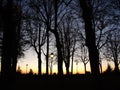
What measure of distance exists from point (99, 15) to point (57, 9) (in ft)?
16.9

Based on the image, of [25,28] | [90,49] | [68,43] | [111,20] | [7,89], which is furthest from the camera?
[68,43]

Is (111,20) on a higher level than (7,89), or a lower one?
higher

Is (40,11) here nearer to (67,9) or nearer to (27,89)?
(67,9)

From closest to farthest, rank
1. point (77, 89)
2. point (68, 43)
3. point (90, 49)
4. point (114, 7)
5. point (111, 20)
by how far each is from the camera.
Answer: point (90, 49)
point (77, 89)
point (114, 7)
point (111, 20)
point (68, 43)

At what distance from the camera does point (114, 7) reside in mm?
21578

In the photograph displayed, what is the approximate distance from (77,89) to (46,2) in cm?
1372

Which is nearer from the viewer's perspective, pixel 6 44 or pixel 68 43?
pixel 6 44

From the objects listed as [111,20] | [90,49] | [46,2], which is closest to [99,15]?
[111,20]

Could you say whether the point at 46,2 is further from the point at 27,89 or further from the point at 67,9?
the point at 27,89

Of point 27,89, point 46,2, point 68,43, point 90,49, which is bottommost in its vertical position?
point 27,89

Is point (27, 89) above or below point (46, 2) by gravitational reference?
below

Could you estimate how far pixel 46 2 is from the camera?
86.3 ft

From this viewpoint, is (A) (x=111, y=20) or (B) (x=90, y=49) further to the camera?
(A) (x=111, y=20)

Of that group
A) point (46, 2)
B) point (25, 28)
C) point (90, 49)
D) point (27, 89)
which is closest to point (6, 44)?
point (90, 49)
